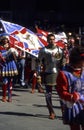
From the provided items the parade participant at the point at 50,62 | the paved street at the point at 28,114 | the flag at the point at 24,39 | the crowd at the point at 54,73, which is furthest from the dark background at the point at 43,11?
the parade participant at the point at 50,62

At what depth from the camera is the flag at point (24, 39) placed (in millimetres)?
14867

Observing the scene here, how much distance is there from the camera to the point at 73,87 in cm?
689

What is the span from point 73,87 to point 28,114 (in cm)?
458

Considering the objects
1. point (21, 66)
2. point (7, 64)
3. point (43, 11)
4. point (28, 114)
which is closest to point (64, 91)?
point (28, 114)

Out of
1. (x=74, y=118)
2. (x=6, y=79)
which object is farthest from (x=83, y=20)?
(x=74, y=118)

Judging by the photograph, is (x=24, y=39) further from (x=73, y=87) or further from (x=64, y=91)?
(x=64, y=91)

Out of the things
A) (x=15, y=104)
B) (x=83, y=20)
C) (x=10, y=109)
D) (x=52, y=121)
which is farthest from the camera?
(x=83, y=20)

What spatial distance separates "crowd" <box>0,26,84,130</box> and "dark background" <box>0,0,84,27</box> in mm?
18370

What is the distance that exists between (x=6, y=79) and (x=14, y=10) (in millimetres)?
24061

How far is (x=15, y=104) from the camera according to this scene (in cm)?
1294

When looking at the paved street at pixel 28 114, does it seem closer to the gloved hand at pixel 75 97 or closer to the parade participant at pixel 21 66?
the parade participant at pixel 21 66

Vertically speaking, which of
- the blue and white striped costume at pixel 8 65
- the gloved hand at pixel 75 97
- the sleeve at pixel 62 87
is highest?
the sleeve at pixel 62 87

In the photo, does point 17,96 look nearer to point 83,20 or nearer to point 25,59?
point 25,59

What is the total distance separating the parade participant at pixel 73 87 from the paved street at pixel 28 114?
2.86m
